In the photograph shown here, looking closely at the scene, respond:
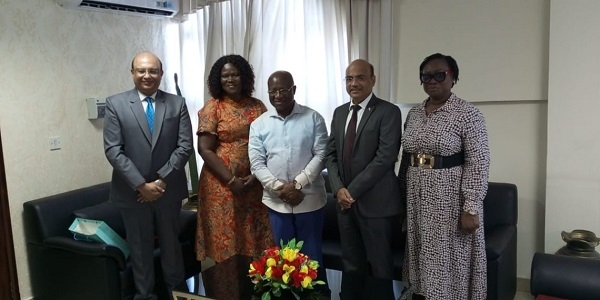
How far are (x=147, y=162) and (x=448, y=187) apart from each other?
1.60 m

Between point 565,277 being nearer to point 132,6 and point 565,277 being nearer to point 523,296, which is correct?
point 523,296

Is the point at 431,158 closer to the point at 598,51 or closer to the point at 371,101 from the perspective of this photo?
the point at 371,101

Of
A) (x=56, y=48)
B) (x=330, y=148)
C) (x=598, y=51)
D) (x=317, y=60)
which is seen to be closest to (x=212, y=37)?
(x=317, y=60)

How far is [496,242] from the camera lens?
8.43 feet

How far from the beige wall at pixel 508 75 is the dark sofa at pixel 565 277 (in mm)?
885

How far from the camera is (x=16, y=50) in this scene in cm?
299

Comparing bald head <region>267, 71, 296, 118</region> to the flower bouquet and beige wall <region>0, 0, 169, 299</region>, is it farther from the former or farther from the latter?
beige wall <region>0, 0, 169, 299</region>

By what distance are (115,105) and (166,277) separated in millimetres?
1043

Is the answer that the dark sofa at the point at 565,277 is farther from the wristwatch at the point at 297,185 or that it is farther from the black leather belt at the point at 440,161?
the wristwatch at the point at 297,185

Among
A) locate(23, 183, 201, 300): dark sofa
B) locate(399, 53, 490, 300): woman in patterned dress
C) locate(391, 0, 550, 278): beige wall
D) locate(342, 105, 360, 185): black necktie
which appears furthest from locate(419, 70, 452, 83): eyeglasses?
locate(23, 183, 201, 300): dark sofa

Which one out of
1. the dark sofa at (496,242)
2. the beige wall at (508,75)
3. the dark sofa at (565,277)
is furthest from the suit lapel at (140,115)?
the dark sofa at (565,277)

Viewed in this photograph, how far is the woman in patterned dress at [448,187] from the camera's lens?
2164 mm

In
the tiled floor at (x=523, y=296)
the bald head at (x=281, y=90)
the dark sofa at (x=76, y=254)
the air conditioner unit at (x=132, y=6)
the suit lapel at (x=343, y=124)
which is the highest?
the air conditioner unit at (x=132, y=6)

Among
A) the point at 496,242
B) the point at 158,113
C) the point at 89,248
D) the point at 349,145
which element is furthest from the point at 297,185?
the point at 89,248
